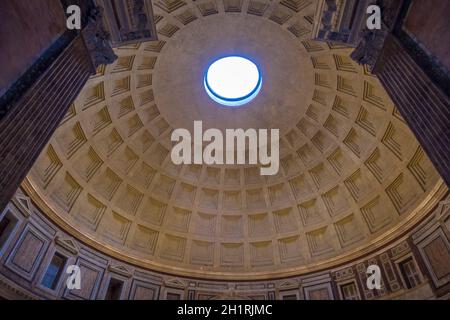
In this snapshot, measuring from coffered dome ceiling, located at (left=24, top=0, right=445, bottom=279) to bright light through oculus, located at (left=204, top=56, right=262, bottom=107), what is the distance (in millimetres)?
622

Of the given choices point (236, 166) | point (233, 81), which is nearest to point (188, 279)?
point (236, 166)

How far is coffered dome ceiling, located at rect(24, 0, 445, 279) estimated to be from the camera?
1616 cm

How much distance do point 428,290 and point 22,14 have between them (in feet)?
55.6

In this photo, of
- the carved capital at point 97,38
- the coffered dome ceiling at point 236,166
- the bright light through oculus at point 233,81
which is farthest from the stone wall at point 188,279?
the bright light through oculus at point 233,81

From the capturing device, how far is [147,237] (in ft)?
64.7

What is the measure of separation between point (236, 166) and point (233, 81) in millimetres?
6057

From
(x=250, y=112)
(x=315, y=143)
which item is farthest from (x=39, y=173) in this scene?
(x=315, y=143)

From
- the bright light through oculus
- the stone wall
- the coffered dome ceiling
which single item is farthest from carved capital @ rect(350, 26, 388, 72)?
the bright light through oculus

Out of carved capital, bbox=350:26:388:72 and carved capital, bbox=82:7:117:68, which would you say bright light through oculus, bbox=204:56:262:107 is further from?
carved capital, bbox=82:7:117:68

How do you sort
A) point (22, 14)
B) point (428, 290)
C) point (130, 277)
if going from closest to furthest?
point (22, 14) < point (428, 290) < point (130, 277)

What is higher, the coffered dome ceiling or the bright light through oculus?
the bright light through oculus

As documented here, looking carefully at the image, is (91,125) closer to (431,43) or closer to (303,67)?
(303,67)

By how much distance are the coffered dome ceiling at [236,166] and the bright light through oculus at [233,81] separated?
2.04 feet
